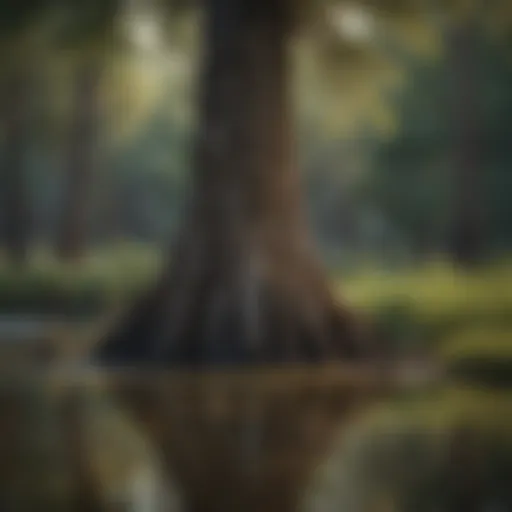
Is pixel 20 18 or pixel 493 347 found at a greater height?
pixel 20 18

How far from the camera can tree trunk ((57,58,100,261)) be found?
8.64 feet

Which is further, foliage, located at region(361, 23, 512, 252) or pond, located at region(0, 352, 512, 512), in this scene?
foliage, located at region(361, 23, 512, 252)

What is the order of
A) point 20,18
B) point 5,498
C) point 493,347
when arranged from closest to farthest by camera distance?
point 5,498 < point 493,347 < point 20,18

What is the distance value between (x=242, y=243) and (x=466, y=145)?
0.61m

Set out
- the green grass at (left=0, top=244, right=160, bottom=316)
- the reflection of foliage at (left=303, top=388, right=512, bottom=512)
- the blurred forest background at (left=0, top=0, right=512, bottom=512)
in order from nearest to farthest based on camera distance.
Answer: the reflection of foliage at (left=303, top=388, right=512, bottom=512) < the blurred forest background at (left=0, top=0, right=512, bottom=512) < the green grass at (left=0, top=244, right=160, bottom=316)

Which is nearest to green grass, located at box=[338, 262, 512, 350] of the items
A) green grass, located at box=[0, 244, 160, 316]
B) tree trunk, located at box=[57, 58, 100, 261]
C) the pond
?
the pond

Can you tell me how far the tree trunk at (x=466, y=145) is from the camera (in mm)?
2566

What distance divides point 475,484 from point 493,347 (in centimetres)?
36

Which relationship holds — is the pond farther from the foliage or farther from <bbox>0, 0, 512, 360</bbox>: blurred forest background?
the foliage

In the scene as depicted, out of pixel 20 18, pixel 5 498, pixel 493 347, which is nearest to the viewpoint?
pixel 5 498

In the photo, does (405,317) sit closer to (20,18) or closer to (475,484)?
(475,484)

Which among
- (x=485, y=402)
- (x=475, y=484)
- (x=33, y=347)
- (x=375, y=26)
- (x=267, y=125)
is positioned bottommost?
(x=475, y=484)

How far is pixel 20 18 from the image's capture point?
2.70 m

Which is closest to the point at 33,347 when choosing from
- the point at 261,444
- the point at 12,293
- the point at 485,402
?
the point at 12,293
